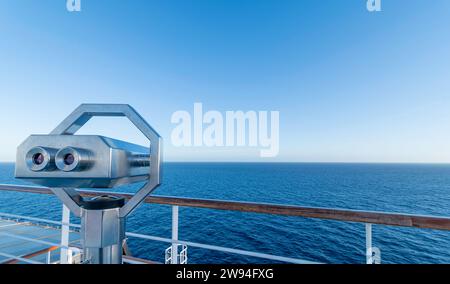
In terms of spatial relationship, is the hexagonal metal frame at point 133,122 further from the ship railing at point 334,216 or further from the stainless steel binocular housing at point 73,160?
the ship railing at point 334,216

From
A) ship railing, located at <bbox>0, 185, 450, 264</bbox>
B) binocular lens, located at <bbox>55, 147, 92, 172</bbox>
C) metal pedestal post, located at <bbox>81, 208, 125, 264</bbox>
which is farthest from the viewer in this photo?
ship railing, located at <bbox>0, 185, 450, 264</bbox>

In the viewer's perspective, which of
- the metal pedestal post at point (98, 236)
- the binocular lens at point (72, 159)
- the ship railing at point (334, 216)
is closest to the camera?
the binocular lens at point (72, 159)

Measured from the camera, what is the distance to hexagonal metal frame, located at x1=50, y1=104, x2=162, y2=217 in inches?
22.0

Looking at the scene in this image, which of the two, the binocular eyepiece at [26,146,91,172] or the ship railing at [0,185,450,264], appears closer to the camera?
the binocular eyepiece at [26,146,91,172]

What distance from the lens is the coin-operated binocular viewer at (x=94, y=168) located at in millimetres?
419

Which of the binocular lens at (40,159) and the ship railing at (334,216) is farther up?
the binocular lens at (40,159)

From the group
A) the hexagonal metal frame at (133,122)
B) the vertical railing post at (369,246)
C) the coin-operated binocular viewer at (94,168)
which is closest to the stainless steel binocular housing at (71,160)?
the coin-operated binocular viewer at (94,168)

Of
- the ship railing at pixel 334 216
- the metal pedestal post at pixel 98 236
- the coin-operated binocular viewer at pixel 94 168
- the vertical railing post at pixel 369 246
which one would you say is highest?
the coin-operated binocular viewer at pixel 94 168

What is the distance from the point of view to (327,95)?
44.2ft

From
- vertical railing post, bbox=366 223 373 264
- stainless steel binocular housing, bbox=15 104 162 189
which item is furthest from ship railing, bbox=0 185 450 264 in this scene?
stainless steel binocular housing, bbox=15 104 162 189

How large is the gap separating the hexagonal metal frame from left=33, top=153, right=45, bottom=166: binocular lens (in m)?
0.12

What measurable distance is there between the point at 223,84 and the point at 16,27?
948 cm

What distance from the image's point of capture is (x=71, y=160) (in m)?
0.42

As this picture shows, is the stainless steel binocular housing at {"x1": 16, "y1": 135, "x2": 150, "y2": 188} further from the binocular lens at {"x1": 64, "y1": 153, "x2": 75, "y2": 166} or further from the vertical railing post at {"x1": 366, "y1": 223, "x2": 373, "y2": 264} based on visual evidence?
the vertical railing post at {"x1": 366, "y1": 223, "x2": 373, "y2": 264}
